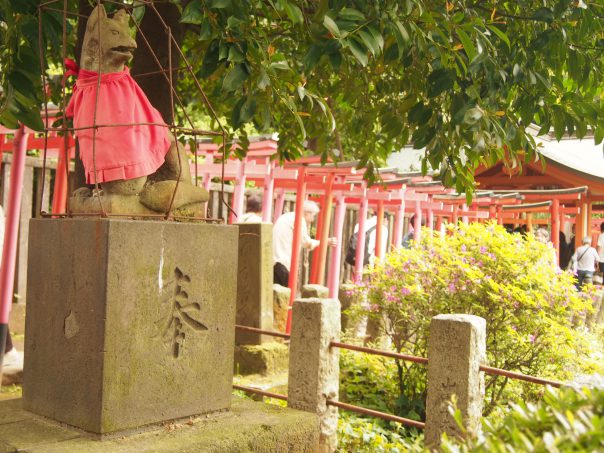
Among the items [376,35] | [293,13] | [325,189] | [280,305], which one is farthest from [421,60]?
[280,305]

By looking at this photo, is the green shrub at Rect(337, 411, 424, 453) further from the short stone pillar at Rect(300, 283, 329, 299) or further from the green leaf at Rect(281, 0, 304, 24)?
the green leaf at Rect(281, 0, 304, 24)

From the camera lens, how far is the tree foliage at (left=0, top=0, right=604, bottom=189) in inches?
131

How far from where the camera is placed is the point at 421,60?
A: 13.9 feet

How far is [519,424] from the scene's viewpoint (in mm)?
1913

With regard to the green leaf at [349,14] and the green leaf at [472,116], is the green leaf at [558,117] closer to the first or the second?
the green leaf at [472,116]

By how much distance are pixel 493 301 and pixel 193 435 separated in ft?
11.5

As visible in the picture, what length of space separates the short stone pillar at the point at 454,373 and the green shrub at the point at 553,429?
6.82 feet

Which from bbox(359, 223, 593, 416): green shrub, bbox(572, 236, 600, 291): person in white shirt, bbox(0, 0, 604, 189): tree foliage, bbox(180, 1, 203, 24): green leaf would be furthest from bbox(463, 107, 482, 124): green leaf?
bbox(572, 236, 600, 291): person in white shirt

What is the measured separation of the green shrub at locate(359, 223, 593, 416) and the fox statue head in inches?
146

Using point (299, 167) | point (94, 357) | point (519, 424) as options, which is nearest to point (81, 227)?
point (94, 357)

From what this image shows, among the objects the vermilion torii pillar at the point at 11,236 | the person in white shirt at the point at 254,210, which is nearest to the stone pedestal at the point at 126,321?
the vermilion torii pillar at the point at 11,236

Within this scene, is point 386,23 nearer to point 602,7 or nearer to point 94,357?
point 602,7

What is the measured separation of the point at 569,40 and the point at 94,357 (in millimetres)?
3035

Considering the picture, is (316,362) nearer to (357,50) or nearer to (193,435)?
(193,435)
